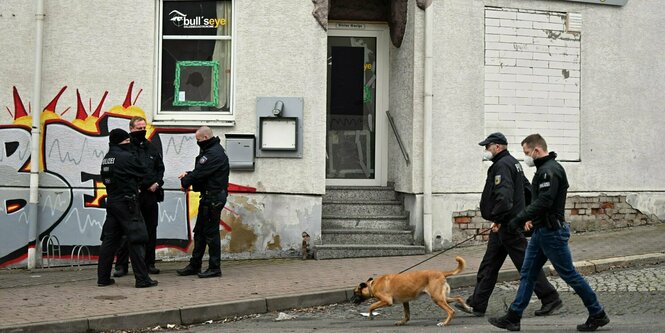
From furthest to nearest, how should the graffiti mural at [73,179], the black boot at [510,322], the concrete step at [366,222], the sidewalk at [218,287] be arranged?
the concrete step at [366,222] < the graffiti mural at [73,179] < the sidewalk at [218,287] < the black boot at [510,322]

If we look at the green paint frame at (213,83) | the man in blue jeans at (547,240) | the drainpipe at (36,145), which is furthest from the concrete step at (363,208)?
the man in blue jeans at (547,240)

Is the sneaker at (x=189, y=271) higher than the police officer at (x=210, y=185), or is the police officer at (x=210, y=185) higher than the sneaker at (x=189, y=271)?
the police officer at (x=210, y=185)

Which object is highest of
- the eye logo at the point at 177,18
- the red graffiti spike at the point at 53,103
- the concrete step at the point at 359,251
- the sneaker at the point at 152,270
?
the eye logo at the point at 177,18

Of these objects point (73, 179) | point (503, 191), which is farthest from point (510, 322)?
point (73, 179)

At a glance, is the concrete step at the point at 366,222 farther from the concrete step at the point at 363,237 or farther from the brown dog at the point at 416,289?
the brown dog at the point at 416,289

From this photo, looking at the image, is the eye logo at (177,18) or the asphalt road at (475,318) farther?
the eye logo at (177,18)

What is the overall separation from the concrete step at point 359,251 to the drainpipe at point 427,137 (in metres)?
0.38

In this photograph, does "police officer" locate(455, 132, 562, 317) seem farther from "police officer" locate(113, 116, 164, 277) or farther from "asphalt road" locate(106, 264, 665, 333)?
"police officer" locate(113, 116, 164, 277)

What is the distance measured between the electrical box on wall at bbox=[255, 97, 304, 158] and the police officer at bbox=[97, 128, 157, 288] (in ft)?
8.19

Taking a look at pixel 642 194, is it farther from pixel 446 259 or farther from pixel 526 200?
pixel 526 200

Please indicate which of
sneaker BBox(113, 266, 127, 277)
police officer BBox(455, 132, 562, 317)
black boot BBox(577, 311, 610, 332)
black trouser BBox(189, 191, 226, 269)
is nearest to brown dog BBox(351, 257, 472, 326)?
police officer BBox(455, 132, 562, 317)

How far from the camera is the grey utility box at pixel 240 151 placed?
37.4 ft

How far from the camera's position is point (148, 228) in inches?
402

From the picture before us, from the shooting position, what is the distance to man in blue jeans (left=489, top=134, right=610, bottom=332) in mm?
6984
